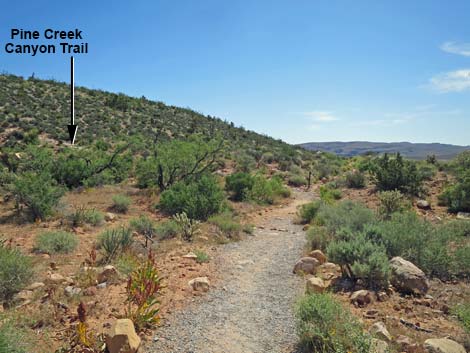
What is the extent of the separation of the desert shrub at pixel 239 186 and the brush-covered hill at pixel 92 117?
10.9 m

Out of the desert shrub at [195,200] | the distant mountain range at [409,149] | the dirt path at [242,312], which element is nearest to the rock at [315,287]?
the dirt path at [242,312]

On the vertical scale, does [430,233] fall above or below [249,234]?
above

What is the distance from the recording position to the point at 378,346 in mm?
3879

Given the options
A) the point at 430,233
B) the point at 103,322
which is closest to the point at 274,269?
the point at 430,233

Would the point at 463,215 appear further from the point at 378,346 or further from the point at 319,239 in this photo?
the point at 378,346

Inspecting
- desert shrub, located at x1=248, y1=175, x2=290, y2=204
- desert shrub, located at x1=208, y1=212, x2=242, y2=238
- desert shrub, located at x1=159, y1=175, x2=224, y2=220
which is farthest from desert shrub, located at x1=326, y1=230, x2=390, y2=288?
desert shrub, located at x1=248, y1=175, x2=290, y2=204

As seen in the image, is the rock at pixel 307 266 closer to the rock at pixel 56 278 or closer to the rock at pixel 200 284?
the rock at pixel 200 284

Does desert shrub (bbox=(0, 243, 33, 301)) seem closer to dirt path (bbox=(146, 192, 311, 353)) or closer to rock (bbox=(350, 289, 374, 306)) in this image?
dirt path (bbox=(146, 192, 311, 353))

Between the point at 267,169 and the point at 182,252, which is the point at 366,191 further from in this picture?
the point at 182,252

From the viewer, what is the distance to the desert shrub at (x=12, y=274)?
5.22 metres

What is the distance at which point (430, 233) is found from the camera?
7102 millimetres

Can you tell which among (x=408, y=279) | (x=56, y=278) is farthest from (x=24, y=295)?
(x=408, y=279)

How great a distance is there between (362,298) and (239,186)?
9930mm

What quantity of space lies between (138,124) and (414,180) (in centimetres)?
2361
